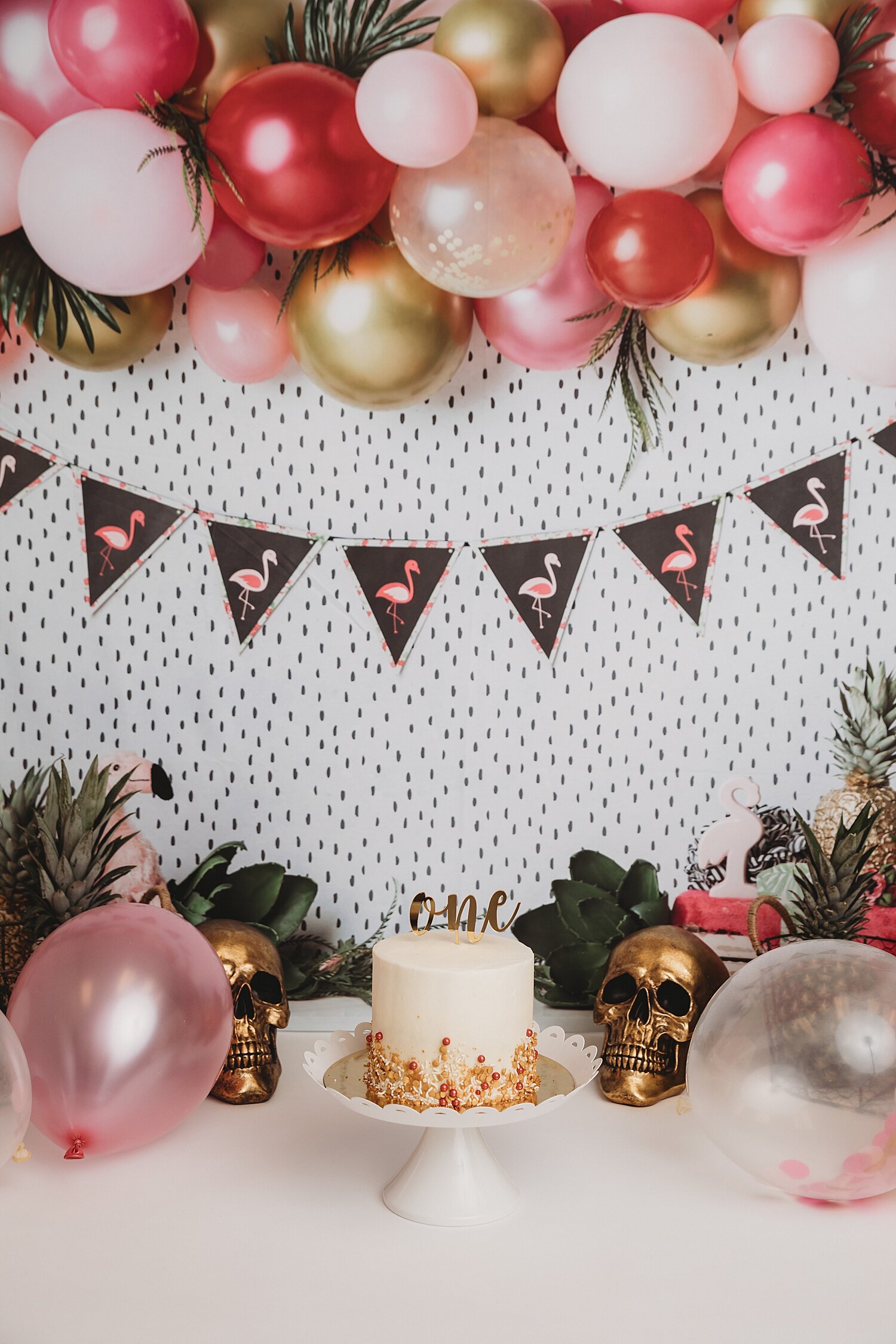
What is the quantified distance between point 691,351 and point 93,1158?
1.24 m

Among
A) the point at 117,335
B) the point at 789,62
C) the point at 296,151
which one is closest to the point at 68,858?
the point at 117,335

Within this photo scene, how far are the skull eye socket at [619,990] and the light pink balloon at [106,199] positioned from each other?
1.07 metres

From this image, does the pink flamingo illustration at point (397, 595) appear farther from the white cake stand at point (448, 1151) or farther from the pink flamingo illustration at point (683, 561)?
the white cake stand at point (448, 1151)

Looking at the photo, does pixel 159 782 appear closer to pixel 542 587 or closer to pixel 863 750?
pixel 542 587

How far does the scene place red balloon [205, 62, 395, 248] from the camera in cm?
132

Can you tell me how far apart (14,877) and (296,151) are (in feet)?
3.33

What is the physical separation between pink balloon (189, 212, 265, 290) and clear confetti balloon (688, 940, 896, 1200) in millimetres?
1113

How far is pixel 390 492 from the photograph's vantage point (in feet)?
5.32

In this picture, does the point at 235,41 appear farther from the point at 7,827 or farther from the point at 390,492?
the point at 7,827

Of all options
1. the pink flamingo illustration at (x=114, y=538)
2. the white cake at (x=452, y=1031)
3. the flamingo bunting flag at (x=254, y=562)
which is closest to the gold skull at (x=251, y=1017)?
the white cake at (x=452, y=1031)

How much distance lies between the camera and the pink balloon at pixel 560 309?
4.73ft

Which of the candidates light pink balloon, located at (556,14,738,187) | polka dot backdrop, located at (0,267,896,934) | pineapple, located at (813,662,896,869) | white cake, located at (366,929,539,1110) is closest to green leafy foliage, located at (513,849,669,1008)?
polka dot backdrop, located at (0,267,896,934)

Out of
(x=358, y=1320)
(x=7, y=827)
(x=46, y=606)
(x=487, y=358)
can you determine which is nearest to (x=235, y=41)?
(x=487, y=358)

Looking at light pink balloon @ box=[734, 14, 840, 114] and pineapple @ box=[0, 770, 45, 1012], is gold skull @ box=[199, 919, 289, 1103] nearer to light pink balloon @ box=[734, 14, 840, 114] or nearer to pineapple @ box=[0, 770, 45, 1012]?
pineapple @ box=[0, 770, 45, 1012]
